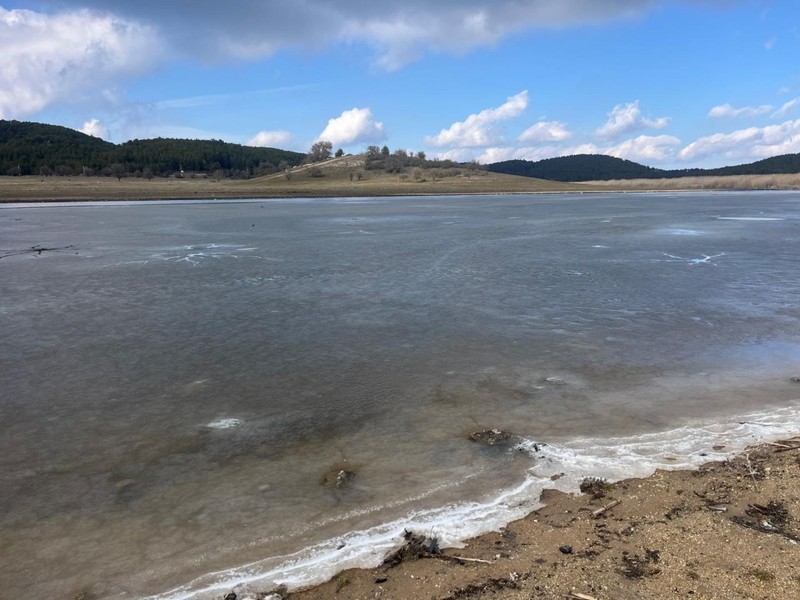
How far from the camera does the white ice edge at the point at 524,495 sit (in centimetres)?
568

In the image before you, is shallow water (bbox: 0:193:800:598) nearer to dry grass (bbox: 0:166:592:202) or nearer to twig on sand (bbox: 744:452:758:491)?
twig on sand (bbox: 744:452:758:491)

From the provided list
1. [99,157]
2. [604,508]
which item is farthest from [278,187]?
[604,508]

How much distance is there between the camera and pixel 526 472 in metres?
7.61

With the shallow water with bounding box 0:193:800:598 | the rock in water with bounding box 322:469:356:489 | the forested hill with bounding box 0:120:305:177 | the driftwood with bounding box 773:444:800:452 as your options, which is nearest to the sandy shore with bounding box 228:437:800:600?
the shallow water with bounding box 0:193:800:598

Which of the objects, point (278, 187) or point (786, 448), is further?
point (278, 187)

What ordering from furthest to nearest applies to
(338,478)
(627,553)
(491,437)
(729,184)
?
(729,184), (491,437), (338,478), (627,553)

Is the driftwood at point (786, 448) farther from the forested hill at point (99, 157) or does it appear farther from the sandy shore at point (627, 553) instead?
the forested hill at point (99, 157)

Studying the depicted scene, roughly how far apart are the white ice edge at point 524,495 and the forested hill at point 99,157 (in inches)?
5645

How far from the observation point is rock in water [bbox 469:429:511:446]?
8.52 metres

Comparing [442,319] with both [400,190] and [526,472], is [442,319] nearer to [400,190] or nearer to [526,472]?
[526,472]

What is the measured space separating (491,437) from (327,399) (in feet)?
10.3

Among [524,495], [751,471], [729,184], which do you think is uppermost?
[729,184]

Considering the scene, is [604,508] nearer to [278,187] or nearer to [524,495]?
[524,495]

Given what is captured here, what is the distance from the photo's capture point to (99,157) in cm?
15475
